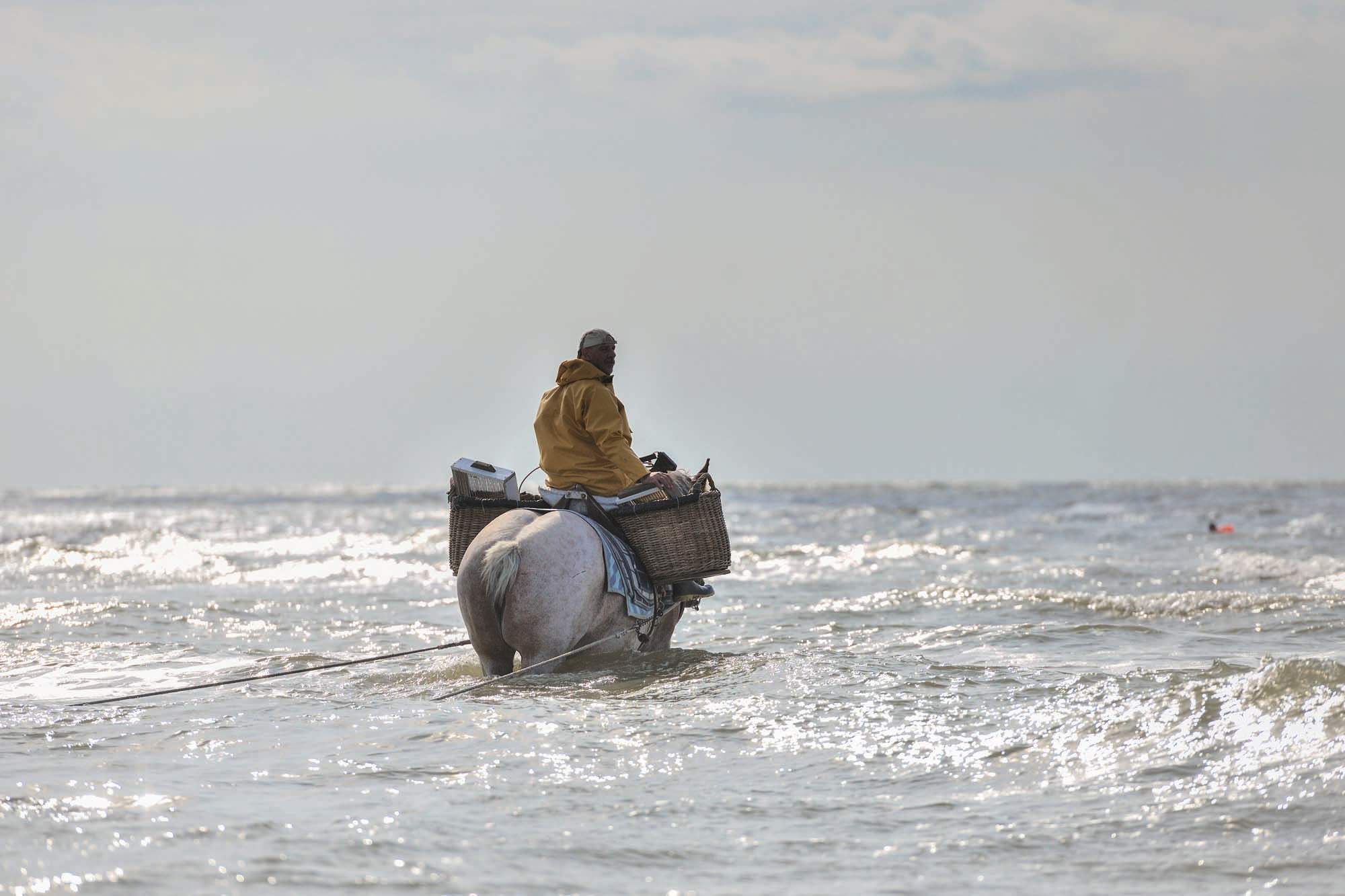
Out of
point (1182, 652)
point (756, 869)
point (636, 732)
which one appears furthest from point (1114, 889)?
point (1182, 652)

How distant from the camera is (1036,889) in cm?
394

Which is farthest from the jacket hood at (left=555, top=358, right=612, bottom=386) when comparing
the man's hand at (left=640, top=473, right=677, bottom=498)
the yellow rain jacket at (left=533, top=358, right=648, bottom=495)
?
the man's hand at (left=640, top=473, right=677, bottom=498)

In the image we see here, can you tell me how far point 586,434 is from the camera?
8375 millimetres

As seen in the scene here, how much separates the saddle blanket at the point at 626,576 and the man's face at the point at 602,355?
918 mm

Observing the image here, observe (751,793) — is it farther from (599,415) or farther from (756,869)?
(599,415)

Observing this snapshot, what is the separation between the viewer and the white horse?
7559mm

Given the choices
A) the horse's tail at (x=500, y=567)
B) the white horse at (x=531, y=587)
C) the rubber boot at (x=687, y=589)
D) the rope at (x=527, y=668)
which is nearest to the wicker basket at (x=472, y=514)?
the white horse at (x=531, y=587)

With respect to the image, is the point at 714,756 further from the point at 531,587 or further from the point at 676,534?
the point at 676,534

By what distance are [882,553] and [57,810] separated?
18.3m

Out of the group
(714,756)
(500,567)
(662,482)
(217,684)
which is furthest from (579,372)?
(714,756)

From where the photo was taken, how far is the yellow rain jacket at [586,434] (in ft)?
26.9

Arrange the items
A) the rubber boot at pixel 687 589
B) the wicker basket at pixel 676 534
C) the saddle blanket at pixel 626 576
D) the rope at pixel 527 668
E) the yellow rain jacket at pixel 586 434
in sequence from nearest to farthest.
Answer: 1. the rope at pixel 527 668
2. the saddle blanket at pixel 626 576
3. the yellow rain jacket at pixel 586 434
4. the wicker basket at pixel 676 534
5. the rubber boot at pixel 687 589

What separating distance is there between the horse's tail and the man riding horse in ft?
2.92

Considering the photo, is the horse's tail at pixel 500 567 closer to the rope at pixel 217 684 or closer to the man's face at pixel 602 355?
the rope at pixel 217 684
